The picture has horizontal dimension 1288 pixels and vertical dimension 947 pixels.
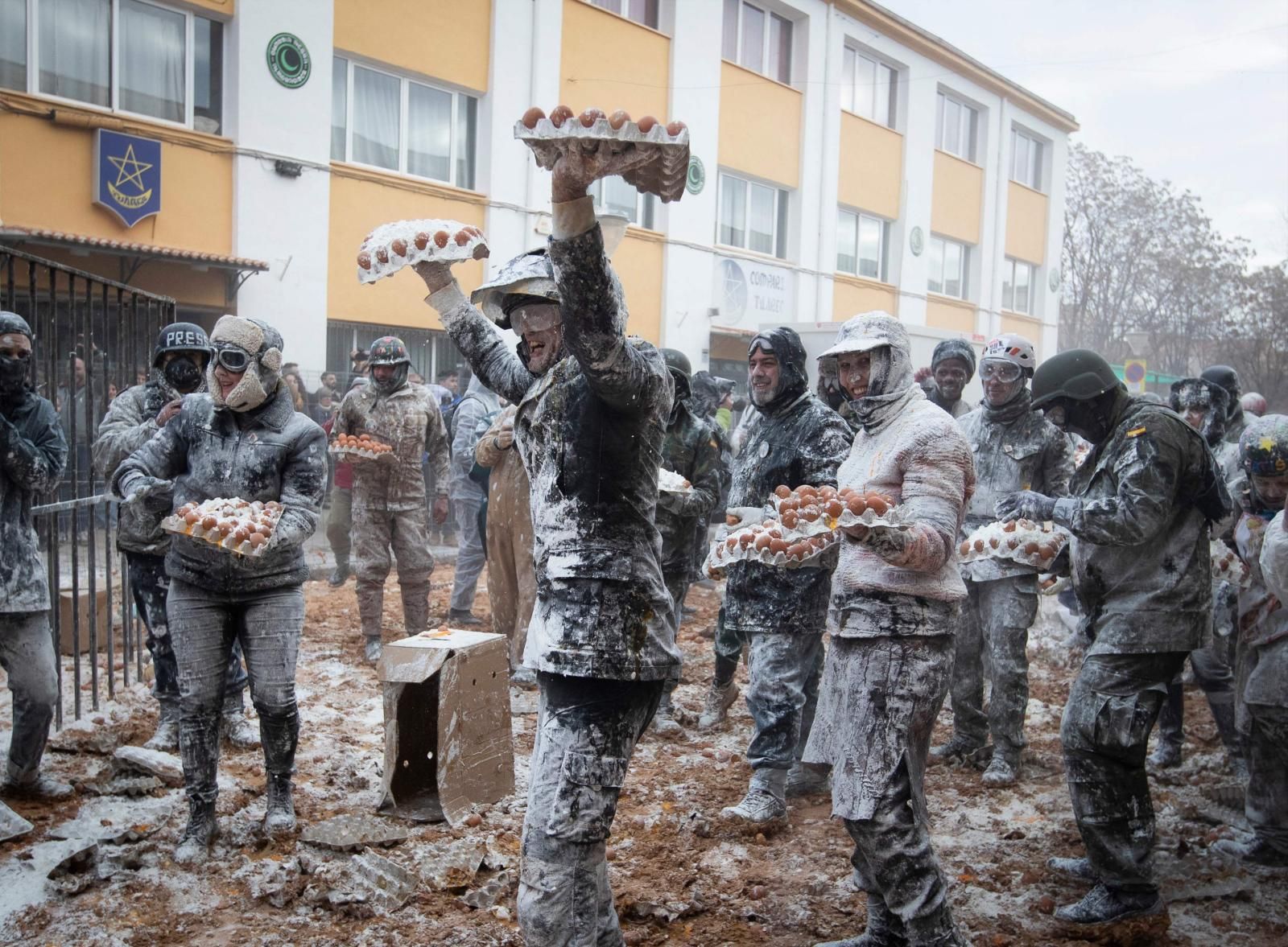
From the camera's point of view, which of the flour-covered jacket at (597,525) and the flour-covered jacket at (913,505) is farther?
the flour-covered jacket at (913,505)

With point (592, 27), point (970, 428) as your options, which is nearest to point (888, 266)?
point (592, 27)

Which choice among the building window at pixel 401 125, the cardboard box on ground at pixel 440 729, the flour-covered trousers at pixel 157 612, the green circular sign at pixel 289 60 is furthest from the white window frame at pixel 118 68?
the cardboard box on ground at pixel 440 729

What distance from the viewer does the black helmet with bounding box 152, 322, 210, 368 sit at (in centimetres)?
580

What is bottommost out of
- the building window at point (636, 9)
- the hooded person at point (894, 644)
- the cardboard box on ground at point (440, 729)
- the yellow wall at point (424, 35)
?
the cardboard box on ground at point (440, 729)

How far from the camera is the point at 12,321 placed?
4.57 metres

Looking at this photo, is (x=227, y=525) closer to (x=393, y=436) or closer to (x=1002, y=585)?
(x=393, y=436)

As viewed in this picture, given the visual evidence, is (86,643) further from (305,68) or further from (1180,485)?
(305,68)

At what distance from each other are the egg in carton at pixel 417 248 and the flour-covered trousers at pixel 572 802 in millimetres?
1479

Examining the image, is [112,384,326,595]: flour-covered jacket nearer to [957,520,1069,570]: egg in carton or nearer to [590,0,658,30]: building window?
[957,520,1069,570]: egg in carton

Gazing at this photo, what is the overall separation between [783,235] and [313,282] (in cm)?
1092

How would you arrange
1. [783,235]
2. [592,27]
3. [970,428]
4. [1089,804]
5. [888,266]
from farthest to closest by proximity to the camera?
[888,266]
[783,235]
[592,27]
[970,428]
[1089,804]

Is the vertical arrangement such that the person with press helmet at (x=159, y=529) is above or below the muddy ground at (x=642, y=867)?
above

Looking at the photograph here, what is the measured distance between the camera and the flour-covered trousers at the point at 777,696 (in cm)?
489

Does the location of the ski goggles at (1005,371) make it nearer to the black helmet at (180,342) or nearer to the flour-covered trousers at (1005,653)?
the flour-covered trousers at (1005,653)
